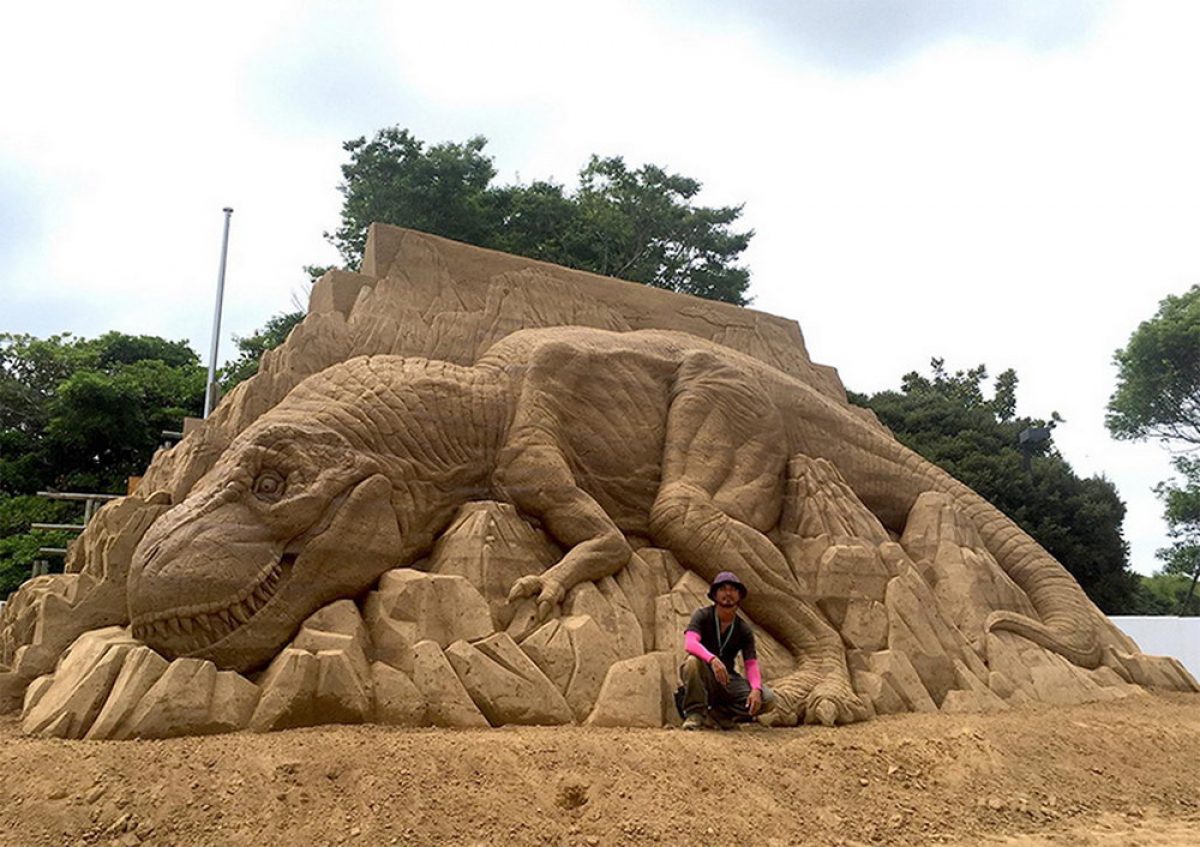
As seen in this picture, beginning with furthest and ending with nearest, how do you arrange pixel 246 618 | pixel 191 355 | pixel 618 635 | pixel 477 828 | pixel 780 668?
1. pixel 191 355
2. pixel 780 668
3. pixel 618 635
4. pixel 246 618
5. pixel 477 828

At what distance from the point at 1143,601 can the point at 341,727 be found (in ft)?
74.4

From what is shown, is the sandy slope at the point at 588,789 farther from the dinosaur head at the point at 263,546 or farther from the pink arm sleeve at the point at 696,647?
the dinosaur head at the point at 263,546

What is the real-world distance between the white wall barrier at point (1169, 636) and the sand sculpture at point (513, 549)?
14.7ft

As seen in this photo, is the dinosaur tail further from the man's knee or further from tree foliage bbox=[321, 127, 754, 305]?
tree foliage bbox=[321, 127, 754, 305]

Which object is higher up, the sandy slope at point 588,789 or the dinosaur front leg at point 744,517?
the dinosaur front leg at point 744,517

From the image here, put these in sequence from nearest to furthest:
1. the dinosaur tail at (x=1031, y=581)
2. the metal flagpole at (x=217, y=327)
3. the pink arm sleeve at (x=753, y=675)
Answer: the pink arm sleeve at (x=753, y=675)
the dinosaur tail at (x=1031, y=581)
the metal flagpole at (x=217, y=327)

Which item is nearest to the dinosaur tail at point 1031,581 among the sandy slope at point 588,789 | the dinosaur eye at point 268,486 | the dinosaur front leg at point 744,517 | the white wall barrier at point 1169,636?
the dinosaur front leg at point 744,517

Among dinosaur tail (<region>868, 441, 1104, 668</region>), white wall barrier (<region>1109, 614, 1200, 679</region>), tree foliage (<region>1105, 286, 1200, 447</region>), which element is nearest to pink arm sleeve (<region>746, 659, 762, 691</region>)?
dinosaur tail (<region>868, 441, 1104, 668</region>)

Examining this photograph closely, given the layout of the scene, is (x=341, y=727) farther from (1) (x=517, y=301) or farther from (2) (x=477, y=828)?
(1) (x=517, y=301)

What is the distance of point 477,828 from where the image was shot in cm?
317

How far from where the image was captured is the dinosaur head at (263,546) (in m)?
4.20

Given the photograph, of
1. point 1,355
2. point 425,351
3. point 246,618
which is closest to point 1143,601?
Result: point 425,351

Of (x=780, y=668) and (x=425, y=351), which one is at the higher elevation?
(x=425, y=351)

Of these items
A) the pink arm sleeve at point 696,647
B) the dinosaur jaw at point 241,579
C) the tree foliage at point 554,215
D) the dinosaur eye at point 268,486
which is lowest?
the pink arm sleeve at point 696,647
